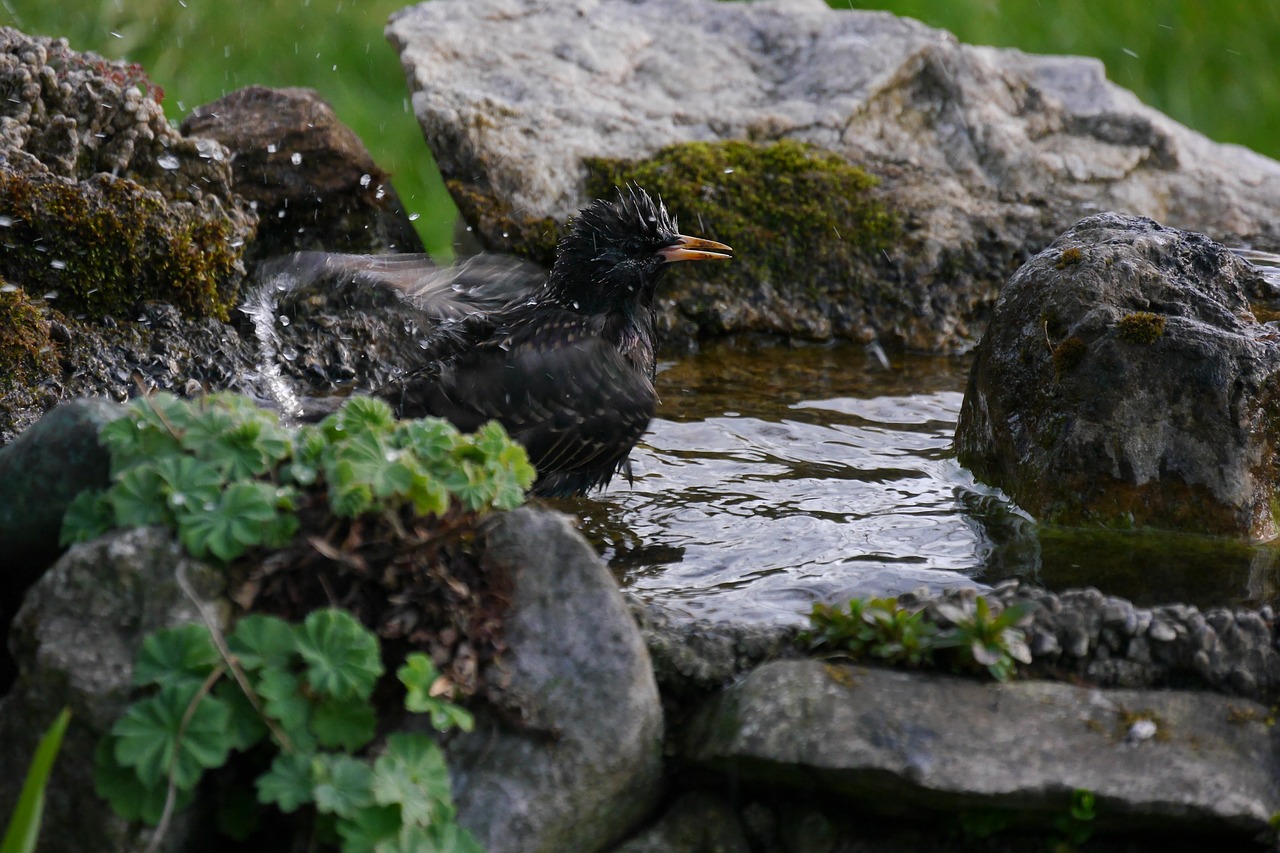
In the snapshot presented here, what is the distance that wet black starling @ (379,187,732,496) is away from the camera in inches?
187

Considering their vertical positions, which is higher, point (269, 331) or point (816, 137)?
point (816, 137)

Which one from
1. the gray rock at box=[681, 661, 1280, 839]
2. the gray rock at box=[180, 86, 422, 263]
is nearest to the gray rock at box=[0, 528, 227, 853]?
the gray rock at box=[681, 661, 1280, 839]

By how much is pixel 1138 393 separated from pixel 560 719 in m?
2.52

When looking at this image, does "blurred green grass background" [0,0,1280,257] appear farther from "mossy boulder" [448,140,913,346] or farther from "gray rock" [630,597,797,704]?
"gray rock" [630,597,797,704]

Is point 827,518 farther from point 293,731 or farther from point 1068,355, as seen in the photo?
point 293,731

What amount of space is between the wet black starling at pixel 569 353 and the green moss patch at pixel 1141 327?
1643mm

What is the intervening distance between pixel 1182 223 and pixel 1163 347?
364cm

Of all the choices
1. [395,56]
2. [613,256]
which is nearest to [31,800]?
[613,256]

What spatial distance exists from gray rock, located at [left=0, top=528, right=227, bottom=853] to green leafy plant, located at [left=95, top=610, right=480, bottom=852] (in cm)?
7

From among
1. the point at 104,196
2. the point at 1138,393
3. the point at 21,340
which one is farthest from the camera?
the point at 104,196

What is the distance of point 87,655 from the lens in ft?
8.09

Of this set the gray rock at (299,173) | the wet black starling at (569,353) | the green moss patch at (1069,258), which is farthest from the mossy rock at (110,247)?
the green moss patch at (1069,258)

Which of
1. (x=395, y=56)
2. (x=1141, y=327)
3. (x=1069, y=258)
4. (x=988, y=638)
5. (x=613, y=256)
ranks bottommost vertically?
(x=988, y=638)

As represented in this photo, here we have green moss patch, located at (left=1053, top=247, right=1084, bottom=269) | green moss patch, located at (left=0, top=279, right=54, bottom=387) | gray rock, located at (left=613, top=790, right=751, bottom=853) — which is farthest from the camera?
green moss patch, located at (left=0, top=279, right=54, bottom=387)
